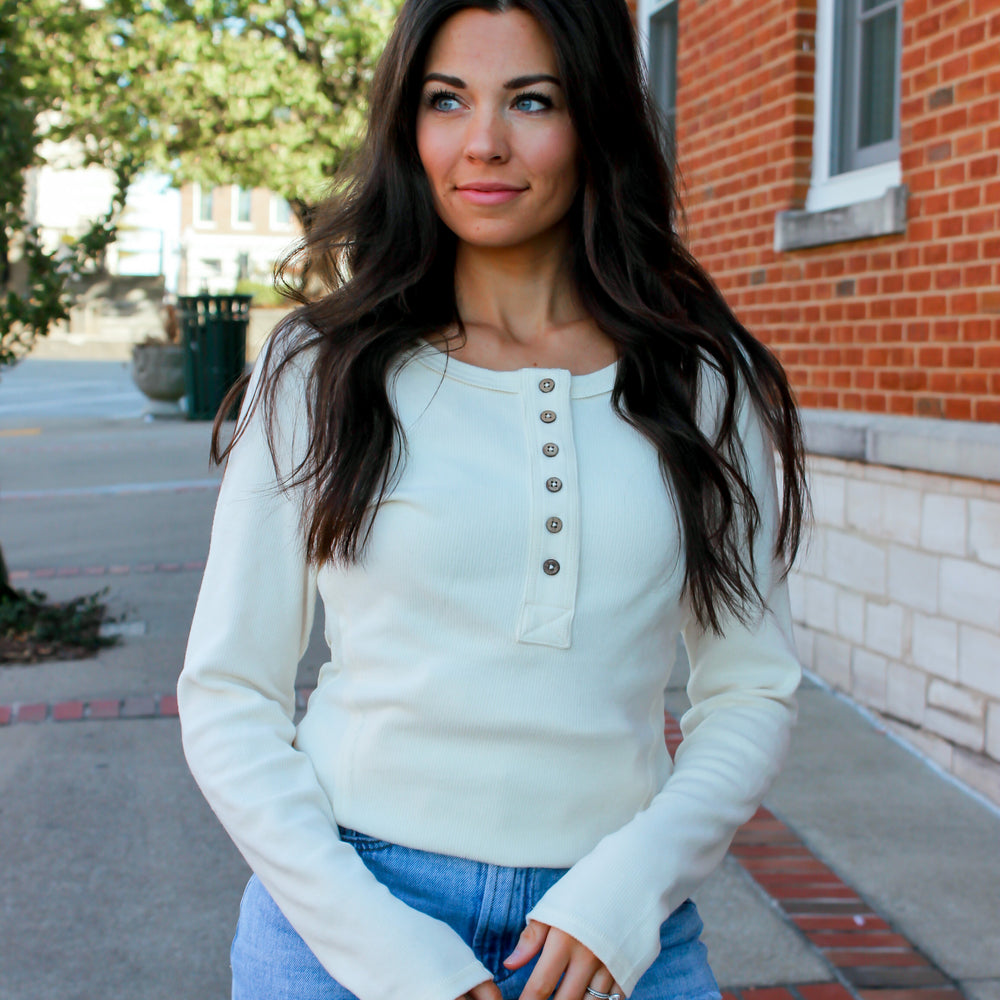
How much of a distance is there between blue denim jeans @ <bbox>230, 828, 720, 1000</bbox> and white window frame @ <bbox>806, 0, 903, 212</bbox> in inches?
175

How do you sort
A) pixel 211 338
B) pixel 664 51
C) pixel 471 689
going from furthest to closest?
pixel 211 338, pixel 664 51, pixel 471 689

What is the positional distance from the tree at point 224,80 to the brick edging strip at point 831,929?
17.6 meters

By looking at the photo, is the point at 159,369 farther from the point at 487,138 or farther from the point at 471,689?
the point at 471,689

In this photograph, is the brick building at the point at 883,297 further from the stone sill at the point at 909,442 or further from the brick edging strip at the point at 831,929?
the brick edging strip at the point at 831,929

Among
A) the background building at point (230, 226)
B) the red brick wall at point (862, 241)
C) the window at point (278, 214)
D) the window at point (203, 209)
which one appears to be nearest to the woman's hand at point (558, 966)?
the red brick wall at point (862, 241)

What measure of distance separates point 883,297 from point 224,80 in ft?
55.6

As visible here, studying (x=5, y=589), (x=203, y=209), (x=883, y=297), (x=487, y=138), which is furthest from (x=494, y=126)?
(x=203, y=209)

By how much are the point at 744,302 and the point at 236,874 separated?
374cm

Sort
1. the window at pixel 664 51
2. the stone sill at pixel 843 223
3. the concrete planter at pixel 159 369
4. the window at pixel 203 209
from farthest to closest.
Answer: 1. the window at pixel 203 209
2. the concrete planter at pixel 159 369
3. the window at pixel 664 51
4. the stone sill at pixel 843 223

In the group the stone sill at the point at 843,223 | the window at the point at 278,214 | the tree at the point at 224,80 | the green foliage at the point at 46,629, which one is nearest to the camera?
the stone sill at the point at 843,223

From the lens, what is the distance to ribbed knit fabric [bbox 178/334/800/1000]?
4.85 feet

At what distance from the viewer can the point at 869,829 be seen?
13.5ft

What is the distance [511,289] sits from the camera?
1.86m

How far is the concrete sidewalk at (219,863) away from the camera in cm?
324
